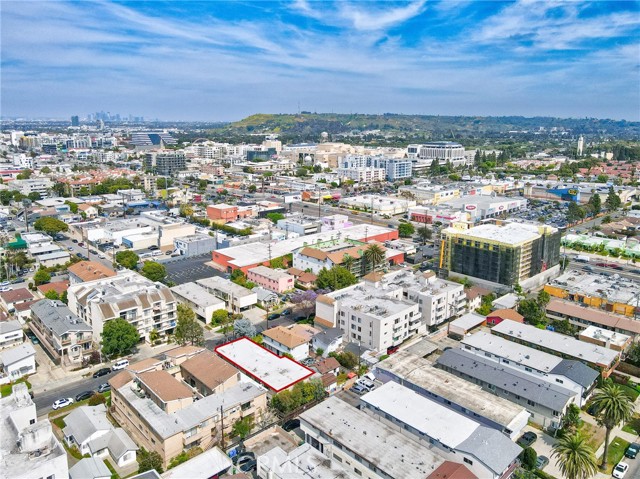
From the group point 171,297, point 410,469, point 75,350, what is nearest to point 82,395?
point 75,350

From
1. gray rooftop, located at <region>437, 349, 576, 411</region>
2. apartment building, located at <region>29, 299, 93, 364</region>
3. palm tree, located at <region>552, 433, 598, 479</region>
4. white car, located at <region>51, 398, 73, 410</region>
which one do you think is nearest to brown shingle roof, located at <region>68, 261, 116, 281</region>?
apartment building, located at <region>29, 299, 93, 364</region>

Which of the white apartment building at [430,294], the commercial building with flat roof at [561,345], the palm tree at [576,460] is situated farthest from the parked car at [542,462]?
the white apartment building at [430,294]

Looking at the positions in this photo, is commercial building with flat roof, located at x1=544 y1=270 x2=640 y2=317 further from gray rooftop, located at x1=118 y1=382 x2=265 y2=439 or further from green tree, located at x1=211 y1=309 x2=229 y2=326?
gray rooftop, located at x1=118 y1=382 x2=265 y2=439

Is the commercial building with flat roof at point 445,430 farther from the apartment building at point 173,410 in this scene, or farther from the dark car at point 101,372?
the dark car at point 101,372

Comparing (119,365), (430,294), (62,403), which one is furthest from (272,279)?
(62,403)

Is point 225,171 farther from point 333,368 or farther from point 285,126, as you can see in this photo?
point 285,126

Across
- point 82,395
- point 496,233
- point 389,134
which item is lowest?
point 82,395
